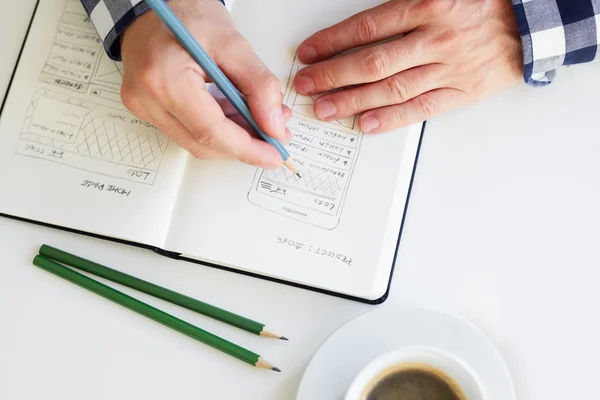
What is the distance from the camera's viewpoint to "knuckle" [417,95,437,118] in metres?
0.79

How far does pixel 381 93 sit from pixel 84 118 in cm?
37

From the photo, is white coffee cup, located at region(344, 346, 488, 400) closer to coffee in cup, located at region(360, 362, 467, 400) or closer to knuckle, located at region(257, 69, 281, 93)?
coffee in cup, located at region(360, 362, 467, 400)

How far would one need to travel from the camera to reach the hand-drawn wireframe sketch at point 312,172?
768mm

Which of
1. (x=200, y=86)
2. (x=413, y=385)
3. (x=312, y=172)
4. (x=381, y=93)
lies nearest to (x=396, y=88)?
(x=381, y=93)

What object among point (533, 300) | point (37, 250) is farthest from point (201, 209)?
point (533, 300)

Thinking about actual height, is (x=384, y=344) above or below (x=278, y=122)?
below

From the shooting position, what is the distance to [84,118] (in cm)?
81

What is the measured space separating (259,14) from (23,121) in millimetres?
328

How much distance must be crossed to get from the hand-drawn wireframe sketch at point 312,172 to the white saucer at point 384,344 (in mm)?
127

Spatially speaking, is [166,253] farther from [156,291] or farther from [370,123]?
[370,123]

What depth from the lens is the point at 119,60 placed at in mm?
792

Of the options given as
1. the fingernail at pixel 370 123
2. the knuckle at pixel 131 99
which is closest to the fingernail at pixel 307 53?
the fingernail at pixel 370 123

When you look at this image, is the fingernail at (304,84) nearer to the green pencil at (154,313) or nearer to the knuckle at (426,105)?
the knuckle at (426,105)

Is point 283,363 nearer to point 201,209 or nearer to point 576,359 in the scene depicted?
point 201,209
